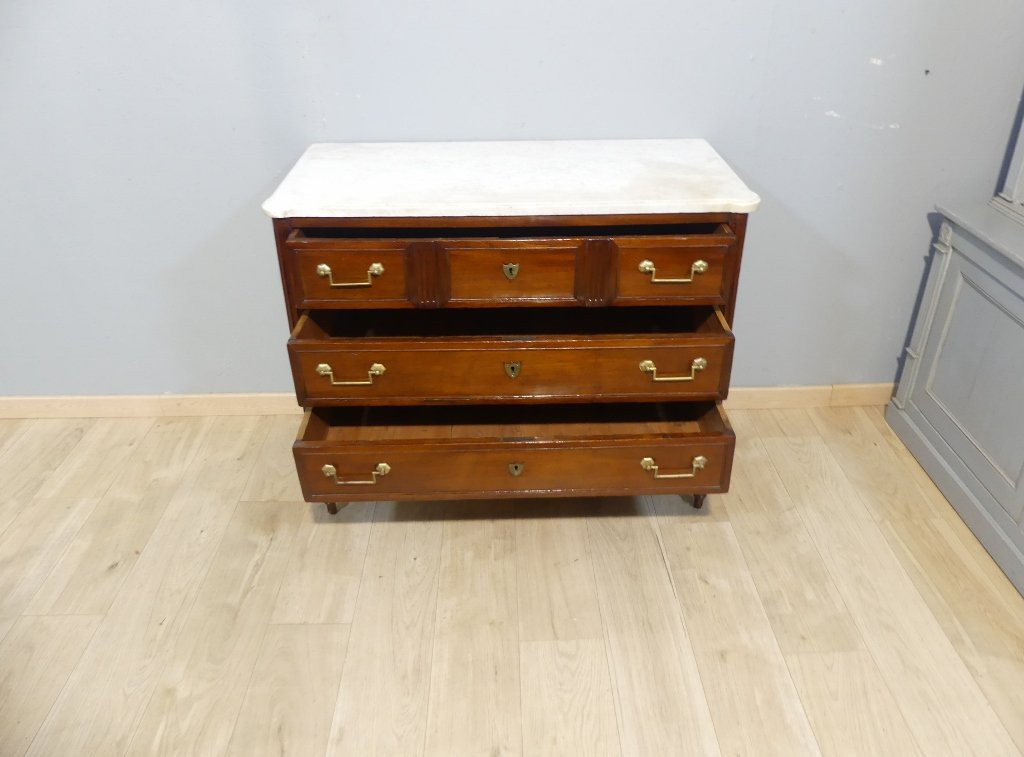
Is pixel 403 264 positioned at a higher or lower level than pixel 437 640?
higher

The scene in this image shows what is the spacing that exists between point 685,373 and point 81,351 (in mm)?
1555

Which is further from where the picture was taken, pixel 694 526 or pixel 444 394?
pixel 694 526

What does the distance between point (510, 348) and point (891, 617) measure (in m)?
0.91

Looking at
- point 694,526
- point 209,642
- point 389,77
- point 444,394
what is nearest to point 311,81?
point 389,77

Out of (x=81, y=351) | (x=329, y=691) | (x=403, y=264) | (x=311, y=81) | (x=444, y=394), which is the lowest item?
(x=329, y=691)

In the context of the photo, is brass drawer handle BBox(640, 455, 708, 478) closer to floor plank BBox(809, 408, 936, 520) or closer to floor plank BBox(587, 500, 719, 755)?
floor plank BBox(587, 500, 719, 755)

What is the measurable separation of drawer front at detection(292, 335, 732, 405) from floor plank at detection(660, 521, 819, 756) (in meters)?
0.36

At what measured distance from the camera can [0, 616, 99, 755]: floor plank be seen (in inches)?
55.5

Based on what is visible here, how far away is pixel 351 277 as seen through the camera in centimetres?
152

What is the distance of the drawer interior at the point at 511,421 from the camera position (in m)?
1.73

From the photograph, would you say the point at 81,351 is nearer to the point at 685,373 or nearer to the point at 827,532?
the point at 685,373

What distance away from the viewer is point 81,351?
2127 mm

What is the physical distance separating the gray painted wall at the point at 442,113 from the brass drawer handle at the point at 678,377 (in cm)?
54

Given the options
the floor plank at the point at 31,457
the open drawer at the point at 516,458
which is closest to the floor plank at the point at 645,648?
the open drawer at the point at 516,458
